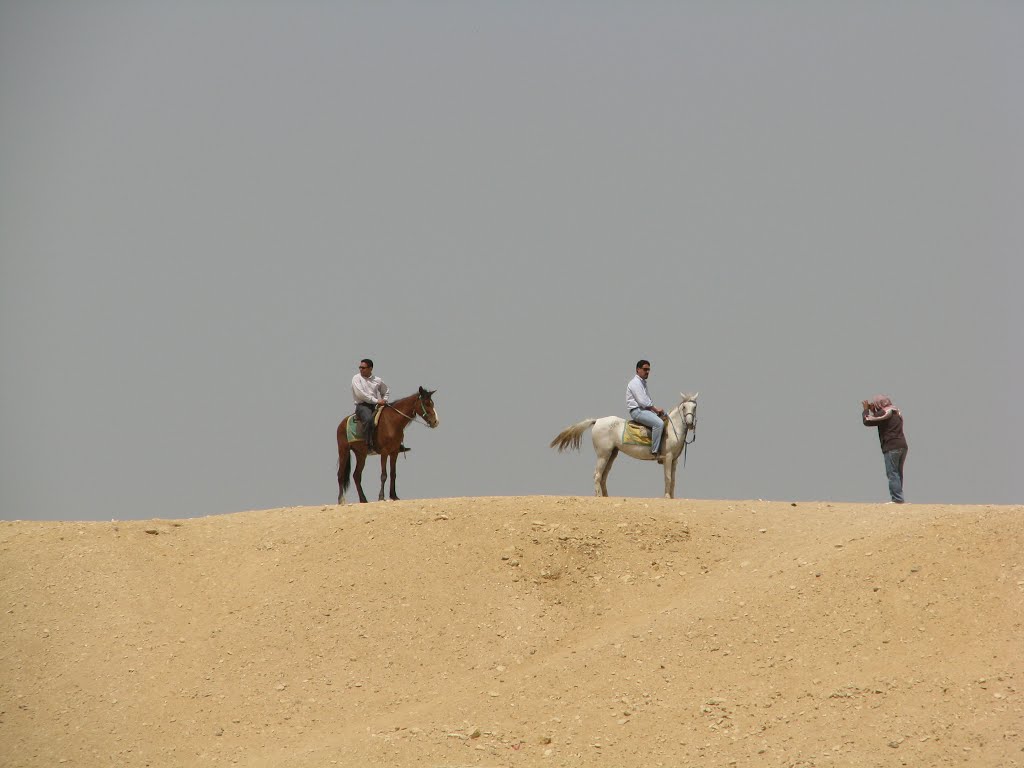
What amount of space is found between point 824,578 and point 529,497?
5.09m

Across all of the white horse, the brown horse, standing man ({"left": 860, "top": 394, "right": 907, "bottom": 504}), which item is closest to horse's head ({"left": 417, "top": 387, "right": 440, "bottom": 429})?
the brown horse

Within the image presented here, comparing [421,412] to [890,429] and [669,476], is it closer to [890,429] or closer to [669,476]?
[669,476]

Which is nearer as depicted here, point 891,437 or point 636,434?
point 891,437

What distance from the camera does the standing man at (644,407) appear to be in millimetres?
20656

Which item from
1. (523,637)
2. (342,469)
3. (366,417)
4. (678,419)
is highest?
(366,417)

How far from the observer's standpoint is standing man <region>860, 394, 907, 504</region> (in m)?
19.2

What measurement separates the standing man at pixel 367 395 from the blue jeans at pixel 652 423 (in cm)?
439

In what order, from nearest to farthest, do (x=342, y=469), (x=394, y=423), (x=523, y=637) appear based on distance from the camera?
(x=523, y=637), (x=394, y=423), (x=342, y=469)

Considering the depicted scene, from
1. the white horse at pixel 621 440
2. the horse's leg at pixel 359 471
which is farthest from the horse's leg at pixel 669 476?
the horse's leg at pixel 359 471

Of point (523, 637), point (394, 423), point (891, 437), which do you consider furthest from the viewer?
point (394, 423)

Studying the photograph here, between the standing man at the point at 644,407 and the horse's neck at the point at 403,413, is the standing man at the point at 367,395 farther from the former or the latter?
the standing man at the point at 644,407

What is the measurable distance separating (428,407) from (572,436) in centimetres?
275

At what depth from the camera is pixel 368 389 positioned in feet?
68.8

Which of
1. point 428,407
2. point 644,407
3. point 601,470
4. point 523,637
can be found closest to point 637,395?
point 644,407
